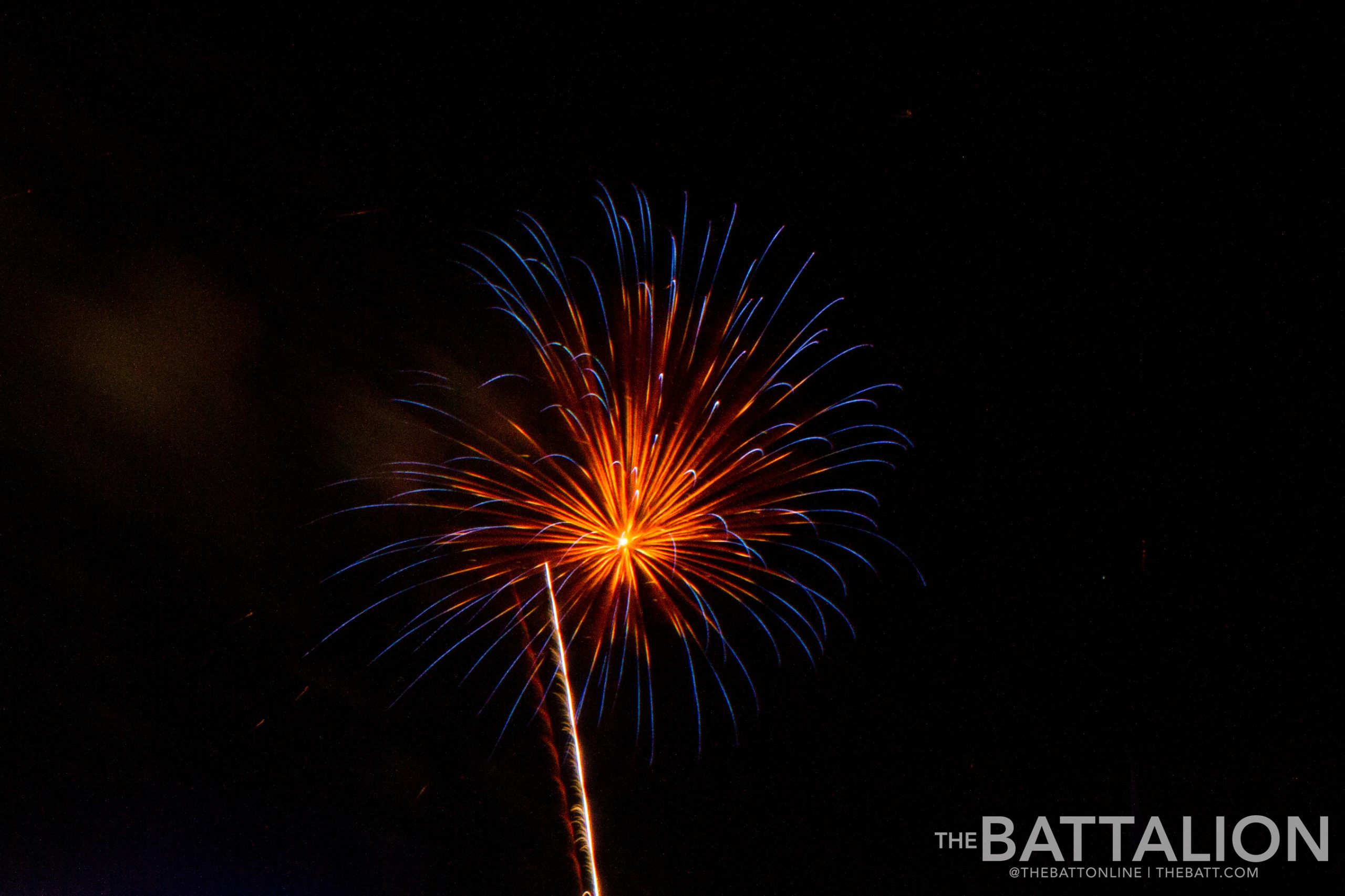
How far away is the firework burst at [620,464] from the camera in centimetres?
353

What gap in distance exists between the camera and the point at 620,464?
348 cm

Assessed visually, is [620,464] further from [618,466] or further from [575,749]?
[575,749]

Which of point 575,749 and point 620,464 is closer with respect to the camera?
point 620,464

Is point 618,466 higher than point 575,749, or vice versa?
point 618,466

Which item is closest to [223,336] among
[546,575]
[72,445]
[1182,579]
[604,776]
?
[72,445]

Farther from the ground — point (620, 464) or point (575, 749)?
point (620, 464)

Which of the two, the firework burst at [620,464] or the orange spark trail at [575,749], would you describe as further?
the orange spark trail at [575,749]

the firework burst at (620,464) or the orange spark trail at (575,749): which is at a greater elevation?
the firework burst at (620,464)

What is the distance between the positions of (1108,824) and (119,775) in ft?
17.2

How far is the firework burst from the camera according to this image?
3525mm

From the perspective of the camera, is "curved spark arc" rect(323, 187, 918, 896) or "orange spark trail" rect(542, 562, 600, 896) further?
"orange spark trail" rect(542, 562, 600, 896)

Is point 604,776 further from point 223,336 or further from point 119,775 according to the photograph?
point 223,336

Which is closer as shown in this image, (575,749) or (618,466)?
(618,466)

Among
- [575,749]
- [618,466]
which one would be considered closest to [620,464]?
[618,466]
